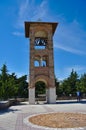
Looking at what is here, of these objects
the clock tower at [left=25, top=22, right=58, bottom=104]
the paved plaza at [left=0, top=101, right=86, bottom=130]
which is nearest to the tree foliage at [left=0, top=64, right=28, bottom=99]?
the clock tower at [left=25, top=22, right=58, bottom=104]

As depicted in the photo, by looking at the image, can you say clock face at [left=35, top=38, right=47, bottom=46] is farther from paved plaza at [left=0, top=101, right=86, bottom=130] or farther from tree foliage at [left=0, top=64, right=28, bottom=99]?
paved plaza at [left=0, top=101, right=86, bottom=130]

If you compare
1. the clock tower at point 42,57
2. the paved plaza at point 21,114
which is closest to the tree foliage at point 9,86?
the clock tower at point 42,57

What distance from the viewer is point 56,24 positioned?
34781 millimetres

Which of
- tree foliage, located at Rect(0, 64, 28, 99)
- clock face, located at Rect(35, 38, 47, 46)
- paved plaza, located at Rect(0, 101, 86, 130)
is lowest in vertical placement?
paved plaza, located at Rect(0, 101, 86, 130)

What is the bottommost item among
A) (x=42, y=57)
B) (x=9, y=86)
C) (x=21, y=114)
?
(x=21, y=114)

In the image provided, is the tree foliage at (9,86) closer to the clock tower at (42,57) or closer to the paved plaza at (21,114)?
the clock tower at (42,57)

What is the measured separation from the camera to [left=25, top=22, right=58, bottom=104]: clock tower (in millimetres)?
31969

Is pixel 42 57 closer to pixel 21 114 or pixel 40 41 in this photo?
pixel 40 41

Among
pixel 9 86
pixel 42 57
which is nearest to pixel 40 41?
pixel 42 57

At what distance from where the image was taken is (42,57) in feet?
112

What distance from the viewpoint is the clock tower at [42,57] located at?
3197cm

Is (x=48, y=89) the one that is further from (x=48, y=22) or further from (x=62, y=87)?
(x=62, y=87)

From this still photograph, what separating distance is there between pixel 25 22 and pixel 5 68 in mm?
14241

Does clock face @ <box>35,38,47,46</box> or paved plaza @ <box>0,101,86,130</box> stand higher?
clock face @ <box>35,38,47,46</box>
